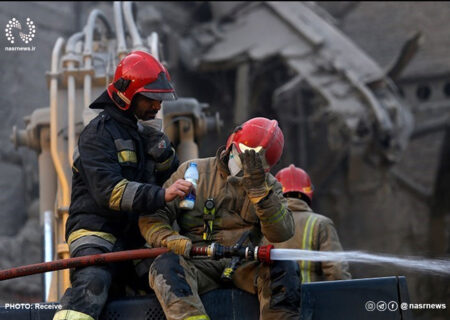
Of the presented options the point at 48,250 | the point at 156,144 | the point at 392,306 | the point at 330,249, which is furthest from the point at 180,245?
the point at 48,250

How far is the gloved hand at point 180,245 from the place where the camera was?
471 centimetres

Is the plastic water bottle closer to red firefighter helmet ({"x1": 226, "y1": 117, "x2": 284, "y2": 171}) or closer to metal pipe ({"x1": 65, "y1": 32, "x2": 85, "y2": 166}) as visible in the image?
red firefighter helmet ({"x1": 226, "y1": 117, "x2": 284, "y2": 171})

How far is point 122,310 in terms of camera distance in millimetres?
4770

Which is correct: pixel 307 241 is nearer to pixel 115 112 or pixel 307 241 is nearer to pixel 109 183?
pixel 115 112

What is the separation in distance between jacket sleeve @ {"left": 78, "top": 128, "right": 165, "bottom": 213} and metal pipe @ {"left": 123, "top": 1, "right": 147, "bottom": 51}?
130 inches

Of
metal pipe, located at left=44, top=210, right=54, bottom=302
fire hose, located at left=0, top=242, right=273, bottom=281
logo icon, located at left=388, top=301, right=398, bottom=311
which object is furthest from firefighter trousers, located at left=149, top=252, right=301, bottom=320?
metal pipe, located at left=44, top=210, right=54, bottom=302

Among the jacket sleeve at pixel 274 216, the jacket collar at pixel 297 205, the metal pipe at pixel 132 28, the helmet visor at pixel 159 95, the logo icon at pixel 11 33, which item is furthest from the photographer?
the metal pipe at pixel 132 28

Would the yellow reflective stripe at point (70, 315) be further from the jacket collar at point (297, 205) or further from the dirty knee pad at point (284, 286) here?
the jacket collar at point (297, 205)

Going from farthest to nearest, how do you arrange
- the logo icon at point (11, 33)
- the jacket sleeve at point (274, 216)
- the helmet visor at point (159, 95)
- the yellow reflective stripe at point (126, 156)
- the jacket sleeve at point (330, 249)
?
the logo icon at point (11, 33) → the jacket sleeve at point (330, 249) → the helmet visor at point (159, 95) → the yellow reflective stripe at point (126, 156) → the jacket sleeve at point (274, 216)

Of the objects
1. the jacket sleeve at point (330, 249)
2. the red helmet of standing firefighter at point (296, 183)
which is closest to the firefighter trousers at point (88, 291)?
the jacket sleeve at point (330, 249)

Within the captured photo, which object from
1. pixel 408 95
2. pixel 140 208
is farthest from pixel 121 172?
pixel 408 95

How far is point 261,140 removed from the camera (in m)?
4.83

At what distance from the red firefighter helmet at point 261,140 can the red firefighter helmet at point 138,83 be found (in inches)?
19.8

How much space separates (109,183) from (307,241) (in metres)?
2.38
